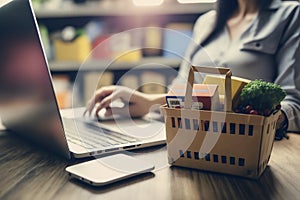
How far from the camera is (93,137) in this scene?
80 cm

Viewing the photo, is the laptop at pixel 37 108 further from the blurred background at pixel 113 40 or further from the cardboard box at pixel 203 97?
the blurred background at pixel 113 40

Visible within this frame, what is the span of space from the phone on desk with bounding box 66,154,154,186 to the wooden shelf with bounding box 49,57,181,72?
1.62 metres

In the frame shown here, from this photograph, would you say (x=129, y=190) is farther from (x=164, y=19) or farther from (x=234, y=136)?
(x=164, y=19)

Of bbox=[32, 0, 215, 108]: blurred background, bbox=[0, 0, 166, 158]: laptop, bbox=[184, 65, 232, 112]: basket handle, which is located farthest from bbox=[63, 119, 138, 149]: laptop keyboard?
bbox=[32, 0, 215, 108]: blurred background

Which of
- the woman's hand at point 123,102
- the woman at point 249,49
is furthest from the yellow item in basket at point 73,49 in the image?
the woman's hand at point 123,102

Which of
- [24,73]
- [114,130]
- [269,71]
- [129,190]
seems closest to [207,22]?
[269,71]

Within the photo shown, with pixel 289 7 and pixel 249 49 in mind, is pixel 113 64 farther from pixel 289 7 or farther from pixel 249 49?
pixel 289 7

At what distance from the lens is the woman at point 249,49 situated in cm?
103

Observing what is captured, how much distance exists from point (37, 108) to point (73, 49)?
5.35ft

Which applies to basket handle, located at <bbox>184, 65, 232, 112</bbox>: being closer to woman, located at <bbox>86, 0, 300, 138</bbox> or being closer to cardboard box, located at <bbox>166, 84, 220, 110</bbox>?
cardboard box, located at <bbox>166, 84, 220, 110</bbox>

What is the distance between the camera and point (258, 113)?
0.56 m

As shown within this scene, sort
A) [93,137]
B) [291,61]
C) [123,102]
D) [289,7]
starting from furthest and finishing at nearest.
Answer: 1. [289,7]
2. [291,61]
3. [123,102]
4. [93,137]

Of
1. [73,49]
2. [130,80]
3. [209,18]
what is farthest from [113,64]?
[209,18]

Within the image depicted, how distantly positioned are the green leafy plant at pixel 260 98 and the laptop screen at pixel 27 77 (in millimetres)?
314
